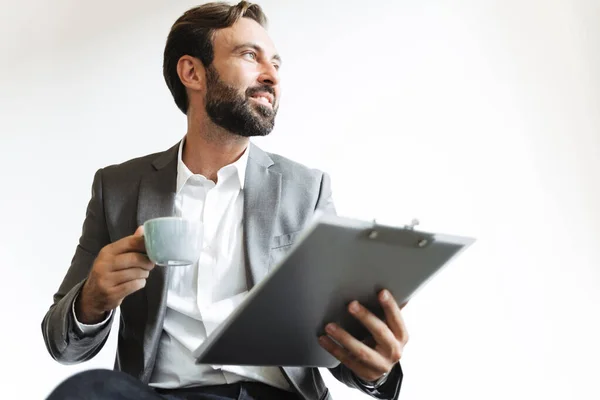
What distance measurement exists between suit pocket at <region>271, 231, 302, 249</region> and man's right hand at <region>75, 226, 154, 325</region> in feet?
1.03

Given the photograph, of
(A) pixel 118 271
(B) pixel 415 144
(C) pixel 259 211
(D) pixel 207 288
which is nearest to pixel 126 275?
(A) pixel 118 271

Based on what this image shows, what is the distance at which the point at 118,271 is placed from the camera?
104 centimetres

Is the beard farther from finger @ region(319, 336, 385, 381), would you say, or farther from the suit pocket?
finger @ region(319, 336, 385, 381)

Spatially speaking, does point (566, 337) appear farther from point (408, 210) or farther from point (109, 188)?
point (109, 188)

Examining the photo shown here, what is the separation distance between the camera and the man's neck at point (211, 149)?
58.2 inches

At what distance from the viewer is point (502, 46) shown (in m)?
1.86

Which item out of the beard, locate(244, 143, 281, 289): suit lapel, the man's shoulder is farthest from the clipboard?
the beard

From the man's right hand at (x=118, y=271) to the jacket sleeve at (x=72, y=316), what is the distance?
0.29 ft

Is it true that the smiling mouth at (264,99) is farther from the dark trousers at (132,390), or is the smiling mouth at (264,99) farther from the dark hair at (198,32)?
the dark trousers at (132,390)

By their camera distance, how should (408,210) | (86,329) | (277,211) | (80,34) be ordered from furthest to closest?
(80,34)
(408,210)
(277,211)
(86,329)

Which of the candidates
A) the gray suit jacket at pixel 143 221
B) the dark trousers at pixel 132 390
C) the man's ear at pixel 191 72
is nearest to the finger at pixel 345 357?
the gray suit jacket at pixel 143 221

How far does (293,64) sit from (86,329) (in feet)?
3.45

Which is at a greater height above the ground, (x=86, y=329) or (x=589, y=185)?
(x=589, y=185)

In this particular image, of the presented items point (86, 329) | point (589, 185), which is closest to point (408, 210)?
point (589, 185)
